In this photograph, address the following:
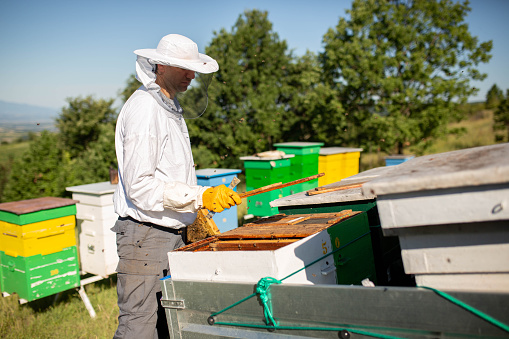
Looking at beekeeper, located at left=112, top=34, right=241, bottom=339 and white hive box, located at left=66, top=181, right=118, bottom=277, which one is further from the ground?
beekeeper, located at left=112, top=34, right=241, bottom=339

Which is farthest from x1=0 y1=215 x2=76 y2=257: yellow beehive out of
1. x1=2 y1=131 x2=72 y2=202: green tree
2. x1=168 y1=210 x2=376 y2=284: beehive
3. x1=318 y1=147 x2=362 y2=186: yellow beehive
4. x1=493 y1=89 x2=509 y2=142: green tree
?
x1=493 y1=89 x2=509 y2=142: green tree

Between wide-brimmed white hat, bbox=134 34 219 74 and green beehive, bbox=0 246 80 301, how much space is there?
2782mm

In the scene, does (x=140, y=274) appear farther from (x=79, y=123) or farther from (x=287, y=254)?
(x=79, y=123)

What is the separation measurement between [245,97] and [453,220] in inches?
514

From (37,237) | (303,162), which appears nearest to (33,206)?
(37,237)

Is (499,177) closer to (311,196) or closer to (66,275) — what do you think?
(311,196)

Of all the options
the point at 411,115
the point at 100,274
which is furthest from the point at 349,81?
the point at 100,274

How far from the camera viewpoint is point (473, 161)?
1.26 m

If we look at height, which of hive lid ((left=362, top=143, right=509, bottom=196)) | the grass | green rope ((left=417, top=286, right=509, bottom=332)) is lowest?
the grass

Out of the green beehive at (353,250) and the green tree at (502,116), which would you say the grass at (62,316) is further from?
the green tree at (502,116)

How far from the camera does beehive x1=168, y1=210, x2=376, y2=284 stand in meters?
1.58

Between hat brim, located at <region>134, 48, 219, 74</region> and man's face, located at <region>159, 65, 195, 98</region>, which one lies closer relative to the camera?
hat brim, located at <region>134, 48, 219, 74</region>

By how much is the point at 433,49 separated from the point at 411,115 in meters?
1.85

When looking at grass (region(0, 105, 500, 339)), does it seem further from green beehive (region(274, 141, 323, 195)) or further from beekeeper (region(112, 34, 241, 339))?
green beehive (region(274, 141, 323, 195))
